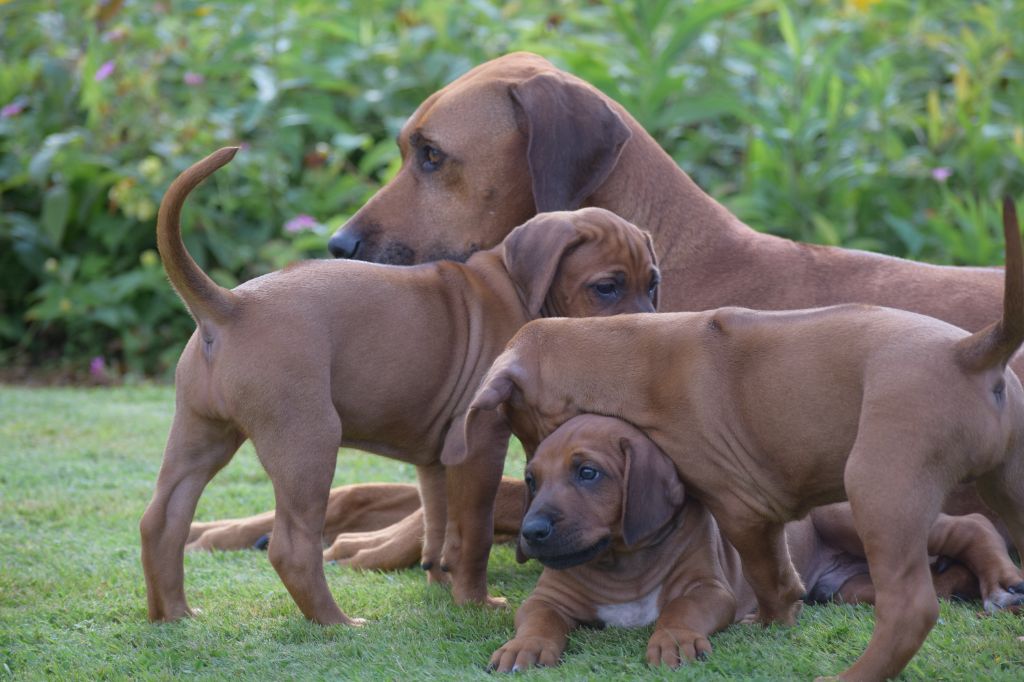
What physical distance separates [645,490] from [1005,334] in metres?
1.11

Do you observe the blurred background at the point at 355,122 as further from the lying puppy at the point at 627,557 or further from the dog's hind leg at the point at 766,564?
the dog's hind leg at the point at 766,564

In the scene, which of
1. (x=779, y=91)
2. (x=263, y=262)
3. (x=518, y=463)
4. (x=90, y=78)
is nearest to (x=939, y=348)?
(x=518, y=463)

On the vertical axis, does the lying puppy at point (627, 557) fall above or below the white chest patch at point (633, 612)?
above

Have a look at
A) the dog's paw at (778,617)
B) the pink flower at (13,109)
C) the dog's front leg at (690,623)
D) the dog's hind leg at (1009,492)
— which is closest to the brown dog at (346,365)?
the dog's front leg at (690,623)

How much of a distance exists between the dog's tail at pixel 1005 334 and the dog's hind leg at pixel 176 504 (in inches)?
88.9

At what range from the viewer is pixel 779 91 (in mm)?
9172

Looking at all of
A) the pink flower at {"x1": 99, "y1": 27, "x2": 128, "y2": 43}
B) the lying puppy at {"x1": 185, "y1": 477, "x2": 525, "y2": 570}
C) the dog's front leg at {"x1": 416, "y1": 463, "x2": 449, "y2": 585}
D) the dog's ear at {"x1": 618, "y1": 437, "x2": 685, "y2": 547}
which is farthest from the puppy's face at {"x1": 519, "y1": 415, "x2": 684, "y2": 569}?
the pink flower at {"x1": 99, "y1": 27, "x2": 128, "y2": 43}

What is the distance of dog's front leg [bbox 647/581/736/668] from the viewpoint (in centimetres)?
377

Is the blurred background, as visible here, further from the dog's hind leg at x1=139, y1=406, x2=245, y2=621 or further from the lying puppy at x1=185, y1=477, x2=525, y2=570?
the dog's hind leg at x1=139, y1=406, x2=245, y2=621

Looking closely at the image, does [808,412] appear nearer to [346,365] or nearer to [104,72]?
[346,365]

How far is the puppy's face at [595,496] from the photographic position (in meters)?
3.91

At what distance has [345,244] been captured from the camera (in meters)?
5.62

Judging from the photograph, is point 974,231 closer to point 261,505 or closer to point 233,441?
point 261,505

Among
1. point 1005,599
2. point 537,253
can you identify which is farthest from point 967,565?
point 537,253
